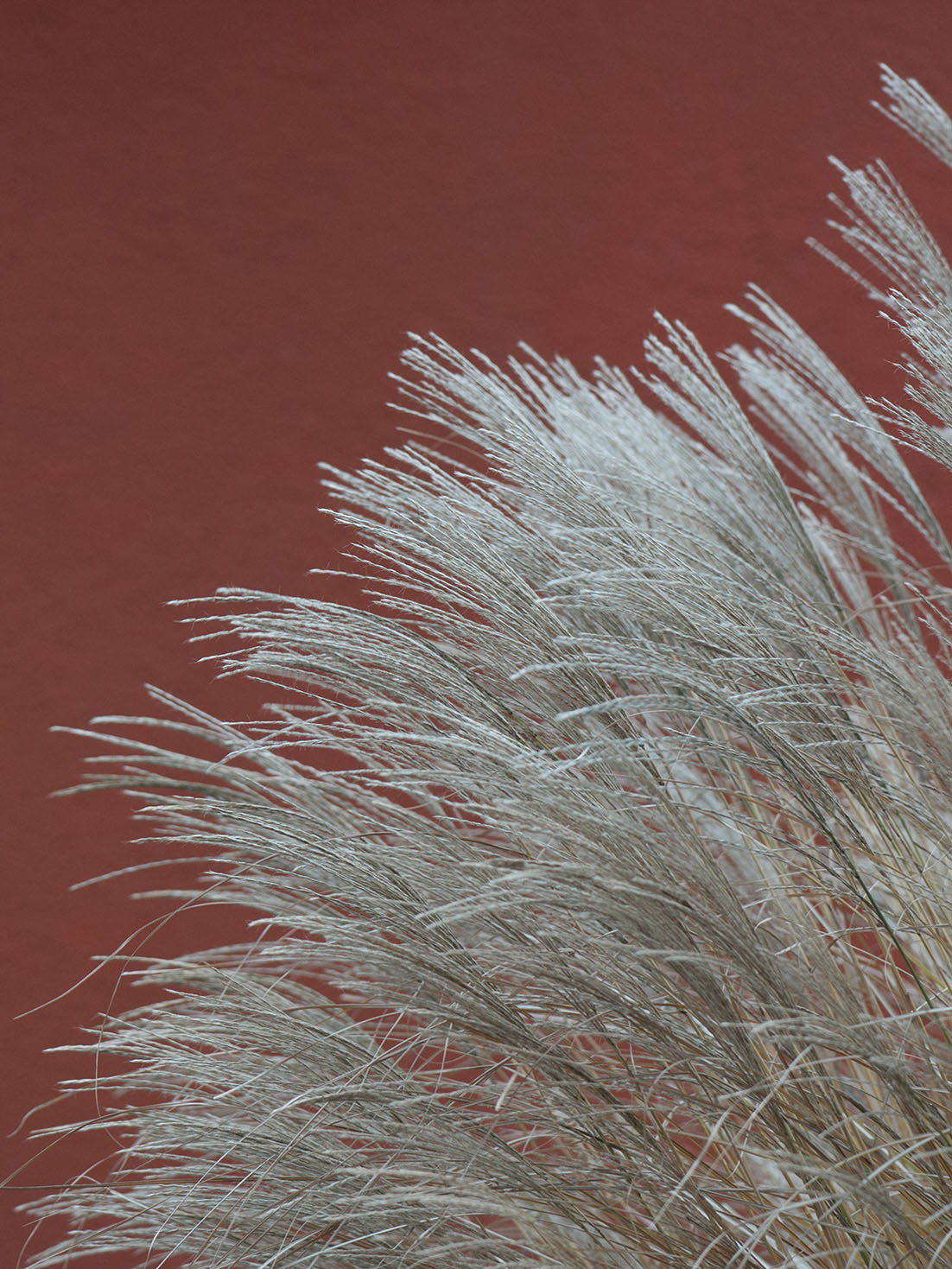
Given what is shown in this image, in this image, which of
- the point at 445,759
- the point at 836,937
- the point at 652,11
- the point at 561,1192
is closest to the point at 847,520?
the point at 836,937

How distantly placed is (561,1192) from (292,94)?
2216 mm

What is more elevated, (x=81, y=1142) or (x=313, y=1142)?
(x=313, y=1142)

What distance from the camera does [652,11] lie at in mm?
2523

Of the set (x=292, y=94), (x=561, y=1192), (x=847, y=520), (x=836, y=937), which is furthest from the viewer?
(x=292, y=94)

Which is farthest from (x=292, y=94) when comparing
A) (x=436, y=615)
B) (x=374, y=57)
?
(x=436, y=615)

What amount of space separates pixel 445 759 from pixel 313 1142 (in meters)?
0.27

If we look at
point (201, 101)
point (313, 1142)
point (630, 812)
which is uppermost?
point (201, 101)

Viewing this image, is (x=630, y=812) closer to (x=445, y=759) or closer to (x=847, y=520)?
(x=445, y=759)

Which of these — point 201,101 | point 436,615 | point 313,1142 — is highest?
point 201,101

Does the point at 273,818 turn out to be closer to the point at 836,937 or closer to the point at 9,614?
the point at 836,937

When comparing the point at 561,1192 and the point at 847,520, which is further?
the point at 847,520

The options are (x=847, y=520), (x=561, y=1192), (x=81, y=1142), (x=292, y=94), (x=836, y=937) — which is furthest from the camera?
(x=292, y=94)

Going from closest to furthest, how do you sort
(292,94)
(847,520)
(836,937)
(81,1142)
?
1. (836,937)
2. (847,520)
3. (81,1142)
4. (292,94)

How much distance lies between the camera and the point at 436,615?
2.89ft
